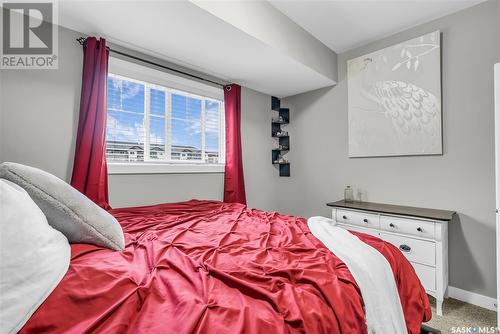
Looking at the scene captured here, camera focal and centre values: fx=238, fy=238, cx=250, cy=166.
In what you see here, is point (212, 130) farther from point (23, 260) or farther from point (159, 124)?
point (23, 260)

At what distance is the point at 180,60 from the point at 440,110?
8.81 feet

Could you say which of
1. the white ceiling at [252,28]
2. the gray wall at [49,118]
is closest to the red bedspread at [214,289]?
the gray wall at [49,118]

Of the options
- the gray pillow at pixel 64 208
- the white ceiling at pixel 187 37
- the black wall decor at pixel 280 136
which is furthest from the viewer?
the black wall decor at pixel 280 136

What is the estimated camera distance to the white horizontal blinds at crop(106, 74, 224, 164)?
2.38 m

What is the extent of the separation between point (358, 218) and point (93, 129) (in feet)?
8.78

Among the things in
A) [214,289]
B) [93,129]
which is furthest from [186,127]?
[214,289]

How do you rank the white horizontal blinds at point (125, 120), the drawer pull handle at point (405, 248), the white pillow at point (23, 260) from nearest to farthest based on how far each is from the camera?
the white pillow at point (23, 260) < the drawer pull handle at point (405, 248) < the white horizontal blinds at point (125, 120)

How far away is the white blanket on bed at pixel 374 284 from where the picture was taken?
91 centimetres

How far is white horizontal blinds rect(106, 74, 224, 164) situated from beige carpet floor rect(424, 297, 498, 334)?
8.63ft

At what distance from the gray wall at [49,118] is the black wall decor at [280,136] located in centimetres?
206

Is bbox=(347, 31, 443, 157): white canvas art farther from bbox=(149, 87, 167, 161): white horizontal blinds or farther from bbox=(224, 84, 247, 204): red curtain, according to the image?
bbox=(149, 87, 167, 161): white horizontal blinds

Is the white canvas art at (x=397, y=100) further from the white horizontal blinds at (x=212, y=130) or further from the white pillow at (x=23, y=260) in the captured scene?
the white pillow at (x=23, y=260)

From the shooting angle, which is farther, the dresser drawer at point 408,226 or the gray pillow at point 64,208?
the dresser drawer at point 408,226

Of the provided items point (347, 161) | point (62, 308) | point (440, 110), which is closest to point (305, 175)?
point (347, 161)
